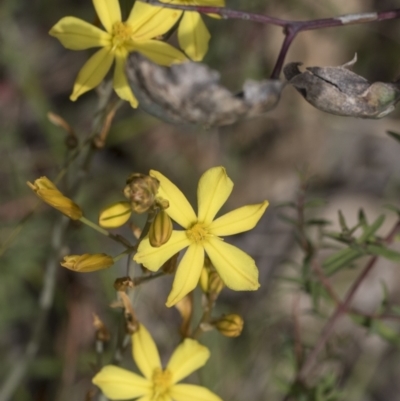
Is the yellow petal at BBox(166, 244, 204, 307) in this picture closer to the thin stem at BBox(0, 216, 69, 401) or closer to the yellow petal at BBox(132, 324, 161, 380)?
the yellow petal at BBox(132, 324, 161, 380)

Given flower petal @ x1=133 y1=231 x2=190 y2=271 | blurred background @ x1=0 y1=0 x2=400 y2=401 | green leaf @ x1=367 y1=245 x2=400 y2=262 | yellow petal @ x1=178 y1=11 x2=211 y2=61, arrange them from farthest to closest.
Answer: blurred background @ x1=0 y1=0 x2=400 y2=401, green leaf @ x1=367 y1=245 x2=400 y2=262, yellow petal @ x1=178 y1=11 x2=211 y2=61, flower petal @ x1=133 y1=231 x2=190 y2=271

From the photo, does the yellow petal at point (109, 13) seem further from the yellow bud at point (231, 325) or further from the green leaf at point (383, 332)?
the green leaf at point (383, 332)

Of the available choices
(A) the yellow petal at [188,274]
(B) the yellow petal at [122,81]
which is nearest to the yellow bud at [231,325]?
(A) the yellow petal at [188,274]

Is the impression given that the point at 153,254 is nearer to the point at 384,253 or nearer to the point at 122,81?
the point at 122,81

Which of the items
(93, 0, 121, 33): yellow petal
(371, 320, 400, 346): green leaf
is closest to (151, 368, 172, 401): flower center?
(371, 320, 400, 346): green leaf

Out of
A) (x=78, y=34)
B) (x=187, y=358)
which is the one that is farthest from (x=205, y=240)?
(x=78, y=34)
